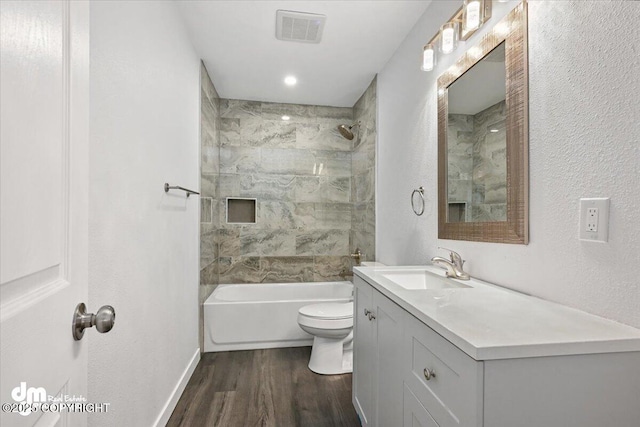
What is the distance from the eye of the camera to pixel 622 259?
898mm

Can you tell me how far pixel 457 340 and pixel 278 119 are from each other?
340 centimetres

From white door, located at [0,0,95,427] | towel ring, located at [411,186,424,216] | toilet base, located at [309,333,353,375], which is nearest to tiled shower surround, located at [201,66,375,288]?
toilet base, located at [309,333,353,375]

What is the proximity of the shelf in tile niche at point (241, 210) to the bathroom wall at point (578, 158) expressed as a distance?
259 centimetres

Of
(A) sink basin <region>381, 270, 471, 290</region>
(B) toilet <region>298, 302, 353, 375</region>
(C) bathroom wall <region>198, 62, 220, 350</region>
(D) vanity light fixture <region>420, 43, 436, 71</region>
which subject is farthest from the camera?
(C) bathroom wall <region>198, 62, 220, 350</region>

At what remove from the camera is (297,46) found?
2525mm

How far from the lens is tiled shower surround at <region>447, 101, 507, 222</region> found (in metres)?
1.40

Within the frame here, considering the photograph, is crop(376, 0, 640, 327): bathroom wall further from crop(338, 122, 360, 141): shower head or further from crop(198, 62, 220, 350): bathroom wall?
crop(338, 122, 360, 141): shower head

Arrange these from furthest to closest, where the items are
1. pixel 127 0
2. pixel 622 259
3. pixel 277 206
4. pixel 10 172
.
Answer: pixel 277 206 < pixel 127 0 < pixel 622 259 < pixel 10 172

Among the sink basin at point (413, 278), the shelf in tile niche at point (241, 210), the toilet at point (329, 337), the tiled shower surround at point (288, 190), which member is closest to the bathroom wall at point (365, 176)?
the tiled shower surround at point (288, 190)

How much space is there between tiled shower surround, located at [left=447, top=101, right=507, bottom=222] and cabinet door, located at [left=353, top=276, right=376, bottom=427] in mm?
647

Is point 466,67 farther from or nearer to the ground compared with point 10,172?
farther from the ground

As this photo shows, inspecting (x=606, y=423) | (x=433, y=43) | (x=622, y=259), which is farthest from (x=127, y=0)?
(x=606, y=423)

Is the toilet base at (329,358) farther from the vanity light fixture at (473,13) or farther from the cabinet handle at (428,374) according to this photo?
the vanity light fixture at (473,13)

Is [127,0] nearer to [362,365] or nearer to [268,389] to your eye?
[362,365]
